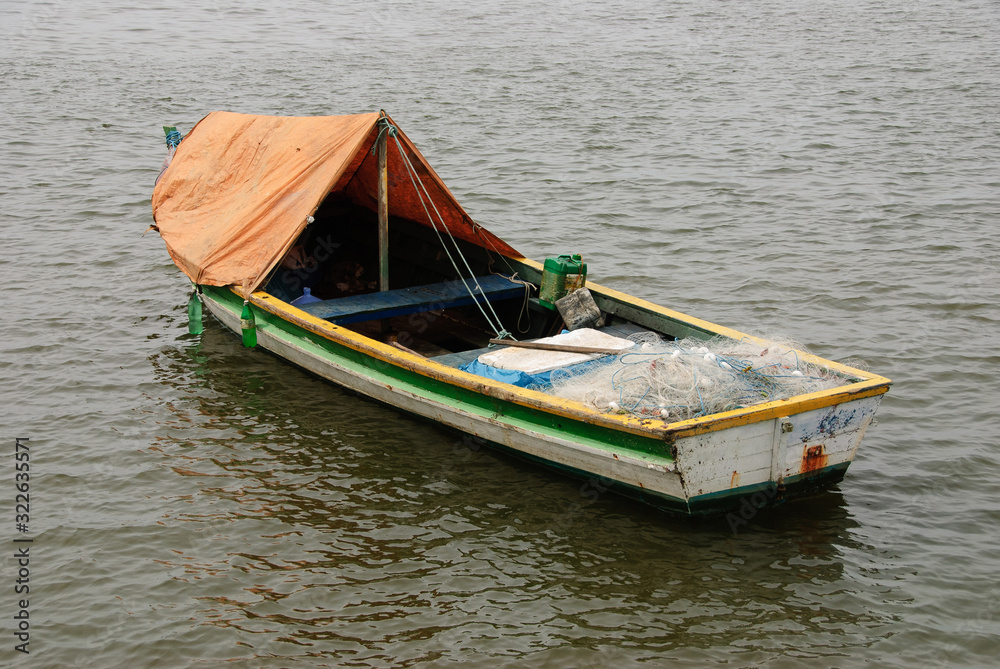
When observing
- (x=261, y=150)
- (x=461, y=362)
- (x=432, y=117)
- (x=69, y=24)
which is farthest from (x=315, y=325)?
(x=69, y=24)

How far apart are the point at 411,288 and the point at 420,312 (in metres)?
0.26

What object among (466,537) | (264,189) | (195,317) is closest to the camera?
(466,537)

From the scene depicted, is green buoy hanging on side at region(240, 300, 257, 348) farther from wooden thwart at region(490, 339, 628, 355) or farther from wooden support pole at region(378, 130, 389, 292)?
wooden thwart at region(490, 339, 628, 355)

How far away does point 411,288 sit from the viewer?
373 inches

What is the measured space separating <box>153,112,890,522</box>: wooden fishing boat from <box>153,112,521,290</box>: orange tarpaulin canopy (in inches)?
0.9

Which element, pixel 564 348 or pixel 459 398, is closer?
pixel 459 398

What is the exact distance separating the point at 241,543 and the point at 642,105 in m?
15.3

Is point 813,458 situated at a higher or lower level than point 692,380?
lower

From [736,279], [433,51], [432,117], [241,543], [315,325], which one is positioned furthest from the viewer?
[433,51]

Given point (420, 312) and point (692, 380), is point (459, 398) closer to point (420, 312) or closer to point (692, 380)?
point (692, 380)

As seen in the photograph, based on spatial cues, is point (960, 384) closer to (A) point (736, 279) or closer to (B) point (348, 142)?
(A) point (736, 279)

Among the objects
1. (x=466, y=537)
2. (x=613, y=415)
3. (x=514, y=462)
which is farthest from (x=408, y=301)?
(x=613, y=415)

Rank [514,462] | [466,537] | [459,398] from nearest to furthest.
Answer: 1. [466,537]
2. [459,398]
3. [514,462]

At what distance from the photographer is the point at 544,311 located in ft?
30.4
